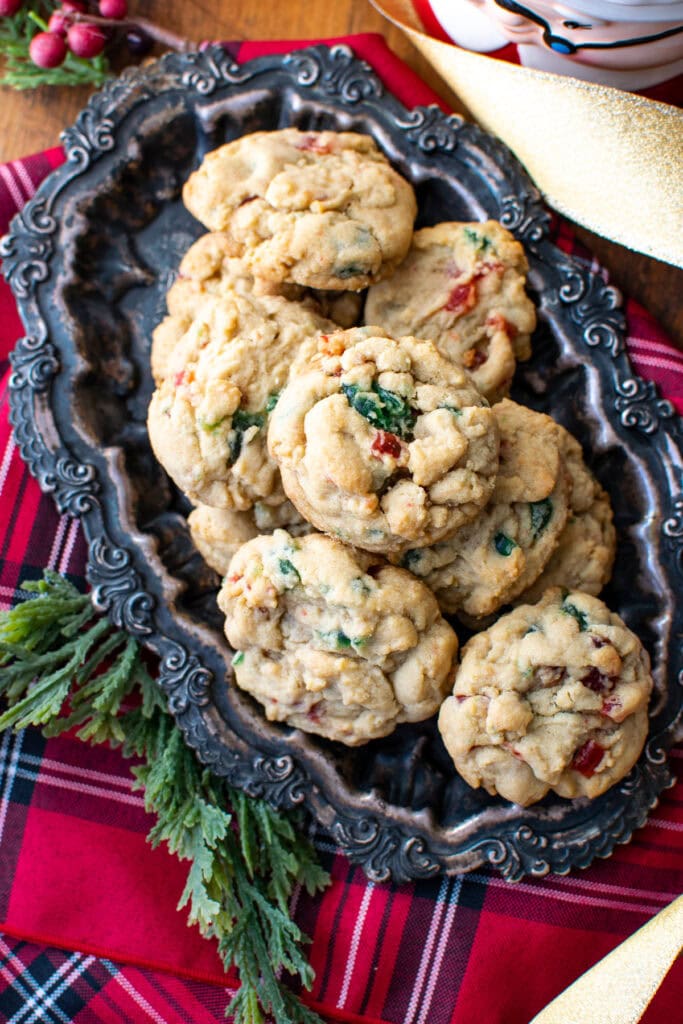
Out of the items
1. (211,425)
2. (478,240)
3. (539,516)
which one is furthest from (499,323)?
A: (211,425)

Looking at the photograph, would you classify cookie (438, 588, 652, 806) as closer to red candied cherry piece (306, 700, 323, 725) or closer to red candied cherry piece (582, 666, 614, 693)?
red candied cherry piece (582, 666, 614, 693)

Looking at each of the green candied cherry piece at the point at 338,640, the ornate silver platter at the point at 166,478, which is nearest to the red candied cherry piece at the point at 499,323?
the ornate silver platter at the point at 166,478

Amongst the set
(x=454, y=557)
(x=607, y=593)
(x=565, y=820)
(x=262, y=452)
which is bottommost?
(x=565, y=820)

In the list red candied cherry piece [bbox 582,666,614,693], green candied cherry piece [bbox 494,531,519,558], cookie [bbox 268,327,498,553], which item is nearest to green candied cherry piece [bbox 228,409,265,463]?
cookie [bbox 268,327,498,553]

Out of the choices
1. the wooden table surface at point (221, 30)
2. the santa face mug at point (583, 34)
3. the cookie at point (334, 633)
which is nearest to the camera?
the santa face mug at point (583, 34)

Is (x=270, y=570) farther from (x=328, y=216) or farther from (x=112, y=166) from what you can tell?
(x=112, y=166)

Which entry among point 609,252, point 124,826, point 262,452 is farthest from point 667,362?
point 124,826

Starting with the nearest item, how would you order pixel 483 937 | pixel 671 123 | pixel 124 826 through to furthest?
pixel 671 123
pixel 483 937
pixel 124 826

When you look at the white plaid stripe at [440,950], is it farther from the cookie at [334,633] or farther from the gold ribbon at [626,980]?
the cookie at [334,633]
